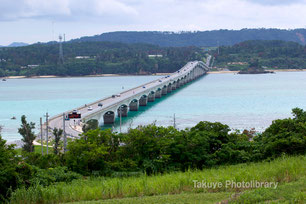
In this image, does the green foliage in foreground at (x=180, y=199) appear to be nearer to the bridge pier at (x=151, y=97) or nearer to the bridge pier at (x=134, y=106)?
the bridge pier at (x=134, y=106)

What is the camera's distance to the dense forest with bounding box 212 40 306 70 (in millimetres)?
144125

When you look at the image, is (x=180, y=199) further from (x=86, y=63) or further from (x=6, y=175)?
(x=86, y=63)

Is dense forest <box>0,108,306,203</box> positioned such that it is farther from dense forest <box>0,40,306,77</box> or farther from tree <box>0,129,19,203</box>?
dense forest <box>0,40,306,77</box>

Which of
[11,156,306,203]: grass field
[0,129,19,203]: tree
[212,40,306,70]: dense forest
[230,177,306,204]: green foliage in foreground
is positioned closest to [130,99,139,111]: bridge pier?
[0,129,19,203]: tree

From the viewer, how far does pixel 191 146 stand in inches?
569

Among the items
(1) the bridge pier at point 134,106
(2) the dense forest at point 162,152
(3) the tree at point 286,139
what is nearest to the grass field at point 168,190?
(2) the dense forest at point 162,152

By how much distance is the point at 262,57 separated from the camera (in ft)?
501

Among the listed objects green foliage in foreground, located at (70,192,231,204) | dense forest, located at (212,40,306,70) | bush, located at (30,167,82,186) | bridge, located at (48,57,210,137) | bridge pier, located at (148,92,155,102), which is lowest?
bridge pier, located at (148,92,155,102)

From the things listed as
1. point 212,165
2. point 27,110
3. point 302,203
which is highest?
point 302,203

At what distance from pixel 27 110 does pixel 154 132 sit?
4466 cm

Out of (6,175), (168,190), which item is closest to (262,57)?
(168,190)

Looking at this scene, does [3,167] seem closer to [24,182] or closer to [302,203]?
[24,182]

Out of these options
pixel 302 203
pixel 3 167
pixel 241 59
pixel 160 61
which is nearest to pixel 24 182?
pixel 3 167

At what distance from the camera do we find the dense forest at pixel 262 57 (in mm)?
144125
